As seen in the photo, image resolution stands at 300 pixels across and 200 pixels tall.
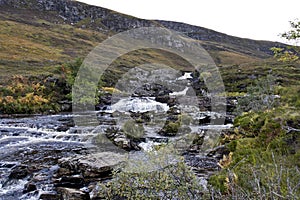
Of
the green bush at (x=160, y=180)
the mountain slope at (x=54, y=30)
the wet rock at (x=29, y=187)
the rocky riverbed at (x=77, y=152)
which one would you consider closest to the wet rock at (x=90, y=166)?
the rocky riverbed at (x=77, y=152)

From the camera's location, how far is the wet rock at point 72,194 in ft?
29.3

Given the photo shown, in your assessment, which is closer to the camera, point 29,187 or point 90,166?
point 29,187

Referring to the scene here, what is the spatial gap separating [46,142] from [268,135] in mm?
14357

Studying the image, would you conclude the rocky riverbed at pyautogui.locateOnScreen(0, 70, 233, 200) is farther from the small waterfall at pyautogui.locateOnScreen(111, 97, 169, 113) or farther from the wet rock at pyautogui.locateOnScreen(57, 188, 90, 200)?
the small waterfall at pyautogui.locateOnScreen(111, 97, 169, 113)

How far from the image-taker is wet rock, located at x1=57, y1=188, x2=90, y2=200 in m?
8.92

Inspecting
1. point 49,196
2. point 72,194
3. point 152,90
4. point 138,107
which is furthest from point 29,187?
point 152,90

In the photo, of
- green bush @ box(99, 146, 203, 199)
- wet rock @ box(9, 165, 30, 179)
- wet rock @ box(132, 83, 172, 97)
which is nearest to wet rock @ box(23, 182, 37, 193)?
wet rock @ box(9, 165, 30, 179)

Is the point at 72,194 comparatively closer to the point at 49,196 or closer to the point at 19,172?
the point at 49,196

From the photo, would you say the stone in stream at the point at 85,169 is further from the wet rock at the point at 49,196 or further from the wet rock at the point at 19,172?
the wet rock at the point at 19,172

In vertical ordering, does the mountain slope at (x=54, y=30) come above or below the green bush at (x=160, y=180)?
above

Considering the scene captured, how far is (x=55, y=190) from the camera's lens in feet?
31.9

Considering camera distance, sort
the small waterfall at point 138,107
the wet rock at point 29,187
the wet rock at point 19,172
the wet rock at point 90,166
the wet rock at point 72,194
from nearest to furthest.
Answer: the wet rock at point 72,194 < the wet rock at point 29,187 < the wet rock at point 90,166 < the wet rock at point 19,172 < the small waterfall at point 138,107

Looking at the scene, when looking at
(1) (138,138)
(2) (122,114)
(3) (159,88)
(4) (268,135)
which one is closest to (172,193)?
(4) (268,135)

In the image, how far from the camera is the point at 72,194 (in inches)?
359
